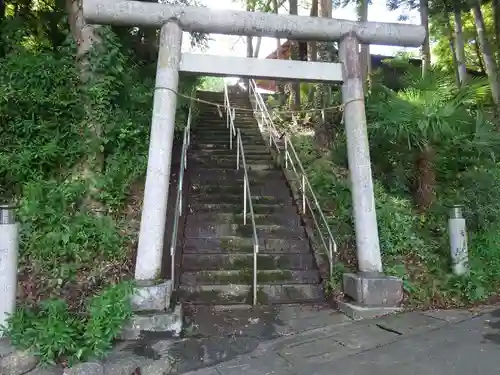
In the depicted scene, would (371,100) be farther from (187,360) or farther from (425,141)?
(187,360)

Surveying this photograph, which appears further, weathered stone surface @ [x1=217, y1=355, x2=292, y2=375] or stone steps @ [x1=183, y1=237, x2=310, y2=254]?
stone steps @ [x1=183, y1=237, x2=310, y2=254]

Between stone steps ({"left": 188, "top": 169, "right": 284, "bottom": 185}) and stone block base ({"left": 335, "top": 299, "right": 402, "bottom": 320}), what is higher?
stone steps ({"left": 188, "top": 169, "right": 284, "bottom": 185})

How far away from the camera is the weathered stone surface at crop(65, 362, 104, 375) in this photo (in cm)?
317

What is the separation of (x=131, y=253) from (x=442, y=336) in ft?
12.7

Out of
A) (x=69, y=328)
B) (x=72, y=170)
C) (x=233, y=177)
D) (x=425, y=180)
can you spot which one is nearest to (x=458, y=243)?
(x=425, y=180)

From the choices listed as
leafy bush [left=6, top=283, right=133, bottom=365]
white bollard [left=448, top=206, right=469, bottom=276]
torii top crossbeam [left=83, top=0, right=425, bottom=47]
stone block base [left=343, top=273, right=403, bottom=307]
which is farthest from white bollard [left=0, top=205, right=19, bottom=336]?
white bollard [left=448, top=206, right=469, bottom=276]

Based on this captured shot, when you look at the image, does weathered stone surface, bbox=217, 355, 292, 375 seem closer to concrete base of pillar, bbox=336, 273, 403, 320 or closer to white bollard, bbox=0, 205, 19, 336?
concrete base of pillar, bbox=336, 273, 403, 320

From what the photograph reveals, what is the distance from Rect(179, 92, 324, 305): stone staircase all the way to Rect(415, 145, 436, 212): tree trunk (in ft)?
6.56

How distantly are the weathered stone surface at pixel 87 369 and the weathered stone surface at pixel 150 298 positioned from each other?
2.99 ft

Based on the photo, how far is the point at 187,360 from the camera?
11.8 ft

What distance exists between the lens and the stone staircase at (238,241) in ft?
16.9

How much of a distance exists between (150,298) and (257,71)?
3103 millimetres

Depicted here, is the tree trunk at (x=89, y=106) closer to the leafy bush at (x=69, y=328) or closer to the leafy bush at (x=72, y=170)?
the leafy bush at (x=72, y=170)

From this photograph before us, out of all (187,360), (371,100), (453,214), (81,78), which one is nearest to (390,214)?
(453,214)
